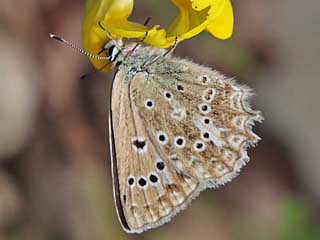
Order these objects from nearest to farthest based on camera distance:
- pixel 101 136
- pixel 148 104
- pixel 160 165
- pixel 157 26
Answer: pixel 157 26, pixel 160 165, pixel 148 104, pixel 101 136

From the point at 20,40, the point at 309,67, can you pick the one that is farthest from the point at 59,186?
the point at 309,67

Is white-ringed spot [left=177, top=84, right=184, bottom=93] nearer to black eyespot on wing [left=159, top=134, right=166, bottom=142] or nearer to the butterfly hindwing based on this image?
the butterfly hindwing

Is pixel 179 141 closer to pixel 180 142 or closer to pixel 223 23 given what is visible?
pixel 180 142

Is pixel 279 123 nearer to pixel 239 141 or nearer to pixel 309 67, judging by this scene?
pixel 309 67

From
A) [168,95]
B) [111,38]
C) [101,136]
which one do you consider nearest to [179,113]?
[168,95]

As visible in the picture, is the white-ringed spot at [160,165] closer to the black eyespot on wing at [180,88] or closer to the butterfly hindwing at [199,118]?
the butterfly hindwing at [199,118]

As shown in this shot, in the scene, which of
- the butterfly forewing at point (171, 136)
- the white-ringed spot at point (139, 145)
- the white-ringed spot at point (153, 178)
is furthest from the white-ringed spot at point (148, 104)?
the white-ringed spot at point (153, 178)

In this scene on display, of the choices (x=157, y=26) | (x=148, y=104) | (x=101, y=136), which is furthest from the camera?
(x=101, y=136)
